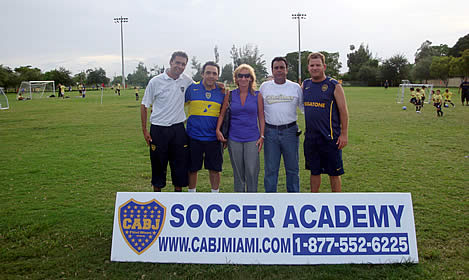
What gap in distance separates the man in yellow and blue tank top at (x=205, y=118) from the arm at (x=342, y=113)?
1.44m

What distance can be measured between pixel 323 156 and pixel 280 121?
0.69 meters

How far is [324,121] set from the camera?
13.7ft

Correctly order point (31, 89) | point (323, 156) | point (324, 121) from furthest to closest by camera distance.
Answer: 1. point (31, 89)
2. point (323, 156)
3. point (324, 121)

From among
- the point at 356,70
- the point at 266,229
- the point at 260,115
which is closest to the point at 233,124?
the point at 260,115

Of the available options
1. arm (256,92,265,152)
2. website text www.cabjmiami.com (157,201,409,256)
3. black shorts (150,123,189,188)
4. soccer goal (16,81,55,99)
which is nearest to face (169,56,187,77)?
black shorts (150,123,189,188)

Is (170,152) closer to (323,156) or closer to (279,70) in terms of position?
(279,70)

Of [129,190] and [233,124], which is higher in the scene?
[233,124]

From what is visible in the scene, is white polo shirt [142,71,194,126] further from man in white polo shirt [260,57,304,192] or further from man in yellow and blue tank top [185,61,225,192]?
man in white polo shirt [260,57,304,192]

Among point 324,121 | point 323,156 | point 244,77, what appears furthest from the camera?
point 244,77

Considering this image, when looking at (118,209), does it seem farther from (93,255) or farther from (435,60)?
(435,60)

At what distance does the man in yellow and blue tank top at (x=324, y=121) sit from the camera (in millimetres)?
4184

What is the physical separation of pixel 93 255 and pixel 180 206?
1.15 metres

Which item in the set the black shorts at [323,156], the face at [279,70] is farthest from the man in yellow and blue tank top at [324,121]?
the face at [279,70]

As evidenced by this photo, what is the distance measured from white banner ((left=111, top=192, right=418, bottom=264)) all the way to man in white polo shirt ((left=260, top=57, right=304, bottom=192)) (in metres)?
1.16
